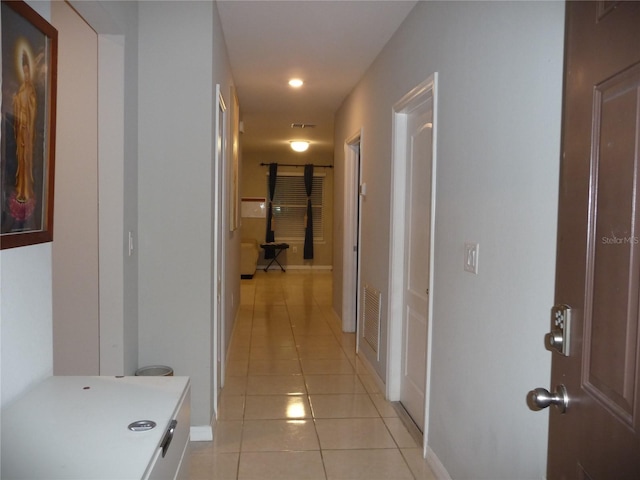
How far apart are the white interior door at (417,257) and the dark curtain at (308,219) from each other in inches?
299

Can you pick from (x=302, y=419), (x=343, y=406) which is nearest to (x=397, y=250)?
(x=343, y=406)

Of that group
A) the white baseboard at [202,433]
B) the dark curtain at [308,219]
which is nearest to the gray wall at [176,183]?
the white baseboard at [202,433]

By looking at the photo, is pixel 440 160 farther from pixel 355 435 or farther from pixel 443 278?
pixel 355 435

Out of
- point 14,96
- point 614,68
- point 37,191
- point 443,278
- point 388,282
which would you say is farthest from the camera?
point 388,282

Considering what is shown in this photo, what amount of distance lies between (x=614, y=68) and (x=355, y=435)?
2.53 m

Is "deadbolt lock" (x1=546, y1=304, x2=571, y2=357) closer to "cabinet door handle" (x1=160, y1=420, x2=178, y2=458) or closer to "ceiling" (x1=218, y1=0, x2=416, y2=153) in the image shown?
"cabinet door handle" (x1=160, y1=420, x2=178, y2=458)

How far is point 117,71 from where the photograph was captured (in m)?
2.41

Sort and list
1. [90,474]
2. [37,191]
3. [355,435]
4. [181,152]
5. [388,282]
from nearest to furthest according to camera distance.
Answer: [90,474], [37,191], [181,152], [355,435], [388,282]

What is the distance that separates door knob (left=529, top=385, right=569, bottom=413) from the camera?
3.51 ft

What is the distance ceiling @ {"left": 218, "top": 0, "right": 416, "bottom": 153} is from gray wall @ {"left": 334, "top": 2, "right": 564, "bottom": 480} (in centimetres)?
47

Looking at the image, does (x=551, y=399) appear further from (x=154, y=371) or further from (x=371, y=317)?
(x=371, y=317)

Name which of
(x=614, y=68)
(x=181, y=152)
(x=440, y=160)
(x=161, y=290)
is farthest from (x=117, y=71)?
(x=614, y=68)

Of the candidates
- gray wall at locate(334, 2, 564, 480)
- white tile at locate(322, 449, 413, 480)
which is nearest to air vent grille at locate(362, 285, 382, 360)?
white tile at locate(322, 449, 413, 480)

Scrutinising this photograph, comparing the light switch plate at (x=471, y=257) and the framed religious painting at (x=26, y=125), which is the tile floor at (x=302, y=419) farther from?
the framed religious painting at (x=26, y=125)
